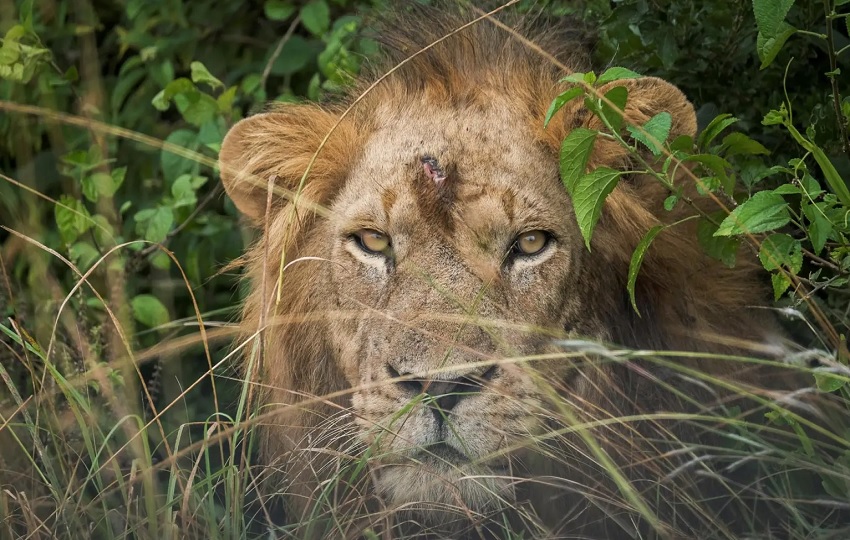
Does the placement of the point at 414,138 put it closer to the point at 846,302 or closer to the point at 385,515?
the point at 385,515

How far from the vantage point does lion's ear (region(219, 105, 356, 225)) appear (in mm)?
3512

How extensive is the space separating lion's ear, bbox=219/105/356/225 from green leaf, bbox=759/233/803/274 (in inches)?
51.9

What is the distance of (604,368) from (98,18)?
347 cm

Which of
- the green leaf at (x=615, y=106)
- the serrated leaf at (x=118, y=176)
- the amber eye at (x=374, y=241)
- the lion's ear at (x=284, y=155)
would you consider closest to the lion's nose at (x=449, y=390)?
the amber eye at (x=374, y=241)

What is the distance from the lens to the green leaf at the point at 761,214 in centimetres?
262

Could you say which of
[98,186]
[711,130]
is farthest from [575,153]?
[98,186]

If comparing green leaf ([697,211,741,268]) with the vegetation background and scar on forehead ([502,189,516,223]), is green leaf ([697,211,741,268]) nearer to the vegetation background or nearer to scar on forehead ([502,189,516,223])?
the vegetation background

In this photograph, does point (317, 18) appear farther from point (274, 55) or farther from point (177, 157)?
point (177, 157)

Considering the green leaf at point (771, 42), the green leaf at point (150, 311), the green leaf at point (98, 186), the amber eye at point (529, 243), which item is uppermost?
the green leaf at point (771, 42)

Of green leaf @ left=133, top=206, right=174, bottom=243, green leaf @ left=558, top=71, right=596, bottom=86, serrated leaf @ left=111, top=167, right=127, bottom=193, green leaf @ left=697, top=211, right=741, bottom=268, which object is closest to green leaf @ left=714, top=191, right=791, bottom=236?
green leaf @ left=697, top=211, right=741, bottom=268

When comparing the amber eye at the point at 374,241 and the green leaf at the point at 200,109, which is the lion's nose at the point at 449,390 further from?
the green leaf at the point at 200,109

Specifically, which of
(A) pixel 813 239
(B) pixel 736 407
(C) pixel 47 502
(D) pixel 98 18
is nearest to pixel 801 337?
(B) pixel 736 407

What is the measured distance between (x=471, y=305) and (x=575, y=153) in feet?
1.64

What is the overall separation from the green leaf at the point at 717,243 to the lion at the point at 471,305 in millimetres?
213
